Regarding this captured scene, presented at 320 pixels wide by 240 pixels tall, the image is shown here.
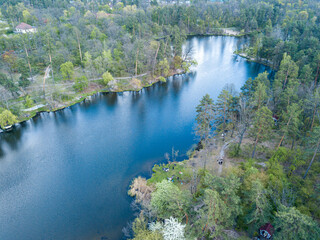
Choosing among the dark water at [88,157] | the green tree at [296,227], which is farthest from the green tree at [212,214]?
the dark water at [88,157]

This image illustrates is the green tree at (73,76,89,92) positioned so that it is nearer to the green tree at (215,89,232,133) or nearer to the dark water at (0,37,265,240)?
the dark water at (0,37,265,240)

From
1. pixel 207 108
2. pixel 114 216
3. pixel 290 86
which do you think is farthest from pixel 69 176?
pixel 290 86

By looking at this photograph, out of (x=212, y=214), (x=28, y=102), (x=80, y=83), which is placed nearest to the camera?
(x=212, y=214)

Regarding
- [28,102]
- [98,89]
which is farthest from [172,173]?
[28,102]

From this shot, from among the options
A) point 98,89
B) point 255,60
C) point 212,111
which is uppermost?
point 212,111

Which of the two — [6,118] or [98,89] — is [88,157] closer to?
[6,118]

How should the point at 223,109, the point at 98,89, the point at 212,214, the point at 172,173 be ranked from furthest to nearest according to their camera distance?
the point at 98,89, the point at 223,109, the point at 172,173, the point at 212,214
